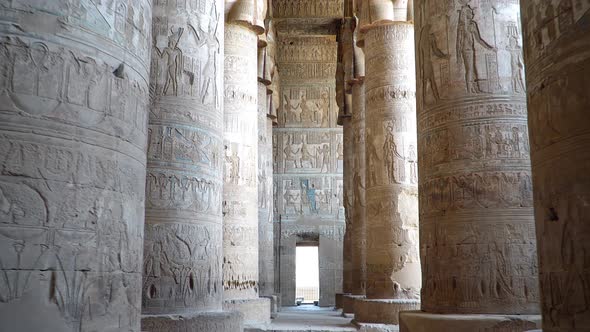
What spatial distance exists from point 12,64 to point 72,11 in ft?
1.50

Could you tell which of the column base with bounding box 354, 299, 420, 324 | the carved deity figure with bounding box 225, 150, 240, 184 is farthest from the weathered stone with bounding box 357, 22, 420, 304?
the carved deity figure with bounding box 225, 150, 240, 184

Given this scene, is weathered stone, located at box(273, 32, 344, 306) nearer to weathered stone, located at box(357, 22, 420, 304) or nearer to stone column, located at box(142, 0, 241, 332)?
weathered stone, located at box(357, 22, 420, 304)

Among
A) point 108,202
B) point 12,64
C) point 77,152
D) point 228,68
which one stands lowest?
point 108,202

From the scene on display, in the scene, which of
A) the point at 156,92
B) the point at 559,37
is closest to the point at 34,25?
the point at 559,37

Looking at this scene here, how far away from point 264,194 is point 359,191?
9.44 feet

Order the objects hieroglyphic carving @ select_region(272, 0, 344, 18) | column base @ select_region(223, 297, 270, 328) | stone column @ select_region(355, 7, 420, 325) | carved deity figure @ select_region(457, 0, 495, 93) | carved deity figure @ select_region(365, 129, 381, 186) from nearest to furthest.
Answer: carved deity figure @ select_region(457, 0, 495, 93)
column base @ select_region(223, 297, 270, 328)
stone column @ select_region(355, 7, 420, 325)
carved deity figure @ select_region(365, 129, 381, 186)
hieroglyphic carving @ select_region(272, 0, 344, 18)

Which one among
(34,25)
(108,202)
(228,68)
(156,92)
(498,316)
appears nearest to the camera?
(34,25)

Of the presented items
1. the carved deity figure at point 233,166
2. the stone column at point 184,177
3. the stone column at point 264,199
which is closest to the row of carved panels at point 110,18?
the stone column at point 184,177

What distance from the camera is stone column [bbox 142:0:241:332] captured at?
6.38m

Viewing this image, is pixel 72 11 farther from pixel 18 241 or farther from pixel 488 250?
pixel 488 250

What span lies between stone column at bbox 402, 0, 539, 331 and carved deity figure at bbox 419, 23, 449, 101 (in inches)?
0.5

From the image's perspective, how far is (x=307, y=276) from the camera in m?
31.5

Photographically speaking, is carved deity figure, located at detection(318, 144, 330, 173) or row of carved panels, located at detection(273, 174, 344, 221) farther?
carved deity figure, located at detection(318, 144, 330, 173)

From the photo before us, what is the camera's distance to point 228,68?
39.4ft
